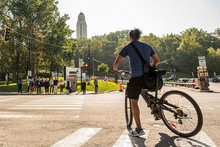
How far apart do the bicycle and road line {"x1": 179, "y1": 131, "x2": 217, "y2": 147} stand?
113 millimetres

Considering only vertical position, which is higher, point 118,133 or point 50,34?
point 50,34

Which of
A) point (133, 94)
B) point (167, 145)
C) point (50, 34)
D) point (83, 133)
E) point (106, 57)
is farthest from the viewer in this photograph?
point (106, 57)

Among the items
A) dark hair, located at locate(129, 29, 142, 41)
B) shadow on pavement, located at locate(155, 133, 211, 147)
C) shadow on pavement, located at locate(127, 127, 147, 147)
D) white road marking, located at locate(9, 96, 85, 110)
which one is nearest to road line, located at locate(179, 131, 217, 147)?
shadow on pavement, located at locate(155, 133, 211, 147)

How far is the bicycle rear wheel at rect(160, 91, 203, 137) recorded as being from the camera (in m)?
3.38

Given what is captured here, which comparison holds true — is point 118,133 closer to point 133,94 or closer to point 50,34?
point 133,94

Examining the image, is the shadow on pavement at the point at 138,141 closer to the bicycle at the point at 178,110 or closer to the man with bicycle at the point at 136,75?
the man with bicycle at the point at 136,75

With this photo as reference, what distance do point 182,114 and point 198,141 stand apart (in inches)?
20.5

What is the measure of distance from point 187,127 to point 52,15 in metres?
40.2

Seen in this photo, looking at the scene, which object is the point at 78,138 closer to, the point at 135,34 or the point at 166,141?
the point at 166,141

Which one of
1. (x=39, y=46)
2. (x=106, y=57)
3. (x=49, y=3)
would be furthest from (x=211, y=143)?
(x=106, y=57)

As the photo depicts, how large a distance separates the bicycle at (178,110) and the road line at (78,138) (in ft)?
4.36

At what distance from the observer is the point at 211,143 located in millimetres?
3131

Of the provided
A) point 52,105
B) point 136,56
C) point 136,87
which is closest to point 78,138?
point 136,87

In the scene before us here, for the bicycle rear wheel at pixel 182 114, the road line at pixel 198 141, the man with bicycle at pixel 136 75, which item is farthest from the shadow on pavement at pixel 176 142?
the man with bicycle at pixel 136 75
